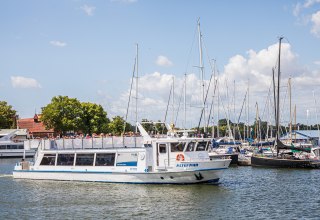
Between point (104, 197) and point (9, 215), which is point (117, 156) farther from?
point (9, 215)

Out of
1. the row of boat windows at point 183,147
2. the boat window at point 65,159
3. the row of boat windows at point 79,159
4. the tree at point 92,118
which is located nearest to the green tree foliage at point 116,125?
the tree at point 92,118

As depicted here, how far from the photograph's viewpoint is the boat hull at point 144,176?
38.9m

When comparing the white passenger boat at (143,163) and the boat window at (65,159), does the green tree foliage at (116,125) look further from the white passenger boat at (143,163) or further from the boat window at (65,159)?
the white passenger boat at (143,163)

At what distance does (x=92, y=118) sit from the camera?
10988 centimetres

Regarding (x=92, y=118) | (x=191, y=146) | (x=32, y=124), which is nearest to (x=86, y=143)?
(x=191, y=146)

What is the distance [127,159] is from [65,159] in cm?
747

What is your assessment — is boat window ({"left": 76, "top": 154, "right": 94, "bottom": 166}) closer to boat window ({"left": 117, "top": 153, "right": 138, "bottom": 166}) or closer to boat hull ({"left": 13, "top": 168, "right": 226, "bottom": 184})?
boat hull ({"left": 13, "top": 168, "right": 226, "bottom": 184})

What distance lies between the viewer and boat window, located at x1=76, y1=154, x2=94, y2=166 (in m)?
43.6

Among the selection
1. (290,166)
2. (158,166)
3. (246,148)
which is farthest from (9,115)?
(158,166)

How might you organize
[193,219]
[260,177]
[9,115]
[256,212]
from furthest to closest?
[9,115], [260,177], [256,212], [193,219]

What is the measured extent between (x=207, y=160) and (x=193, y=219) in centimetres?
1243

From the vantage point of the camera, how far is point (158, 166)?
129ft

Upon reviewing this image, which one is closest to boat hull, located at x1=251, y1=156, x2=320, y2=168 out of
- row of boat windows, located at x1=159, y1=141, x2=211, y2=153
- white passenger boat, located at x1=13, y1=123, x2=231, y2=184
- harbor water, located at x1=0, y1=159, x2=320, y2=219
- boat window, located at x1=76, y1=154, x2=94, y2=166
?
harbor water, located at x1=0, y1=159, x2=320, y2=219

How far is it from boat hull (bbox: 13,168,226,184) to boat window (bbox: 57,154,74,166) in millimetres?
993
